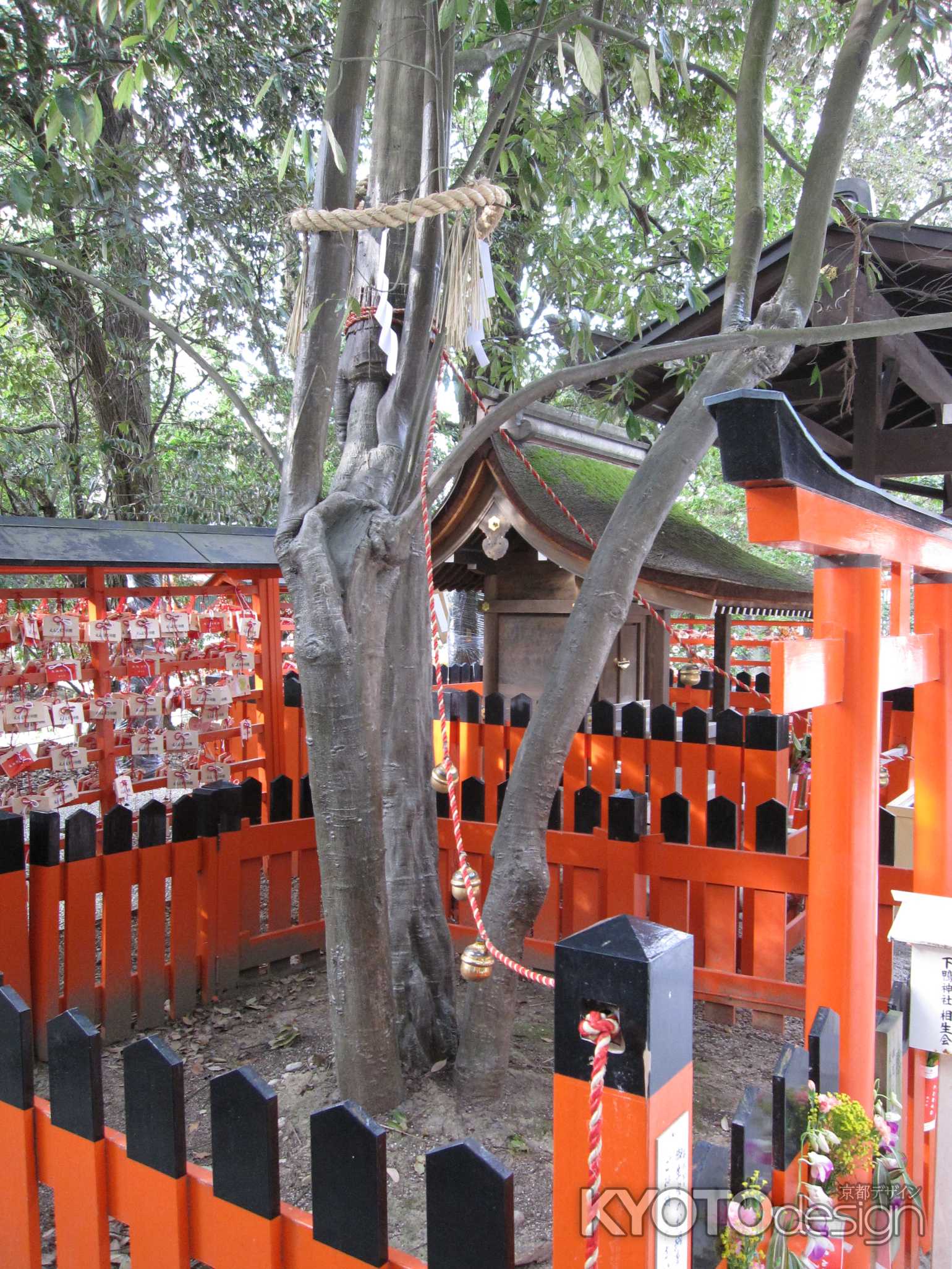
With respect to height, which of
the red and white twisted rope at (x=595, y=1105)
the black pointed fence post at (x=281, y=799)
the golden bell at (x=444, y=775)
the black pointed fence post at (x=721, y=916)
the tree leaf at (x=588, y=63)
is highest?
the tree leaf at (x=588, y=63)

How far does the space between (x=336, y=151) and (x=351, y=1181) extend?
6.99ft

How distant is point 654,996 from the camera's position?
3.40 feet

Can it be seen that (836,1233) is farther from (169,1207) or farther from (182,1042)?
(182,1042)

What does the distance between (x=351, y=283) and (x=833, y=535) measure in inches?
64.8

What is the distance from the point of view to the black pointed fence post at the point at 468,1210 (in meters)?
1.08

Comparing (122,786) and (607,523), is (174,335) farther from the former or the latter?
(122,786)

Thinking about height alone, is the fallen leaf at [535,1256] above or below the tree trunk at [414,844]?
below

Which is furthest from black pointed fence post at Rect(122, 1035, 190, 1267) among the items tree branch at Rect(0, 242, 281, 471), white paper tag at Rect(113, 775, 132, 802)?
white paper tag at Rect(113, 775, 132, 802)

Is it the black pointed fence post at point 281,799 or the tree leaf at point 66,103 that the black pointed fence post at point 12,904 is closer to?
the black pointed fence post at point 281,799

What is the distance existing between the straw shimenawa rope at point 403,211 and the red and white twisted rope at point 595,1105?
1.85 meters

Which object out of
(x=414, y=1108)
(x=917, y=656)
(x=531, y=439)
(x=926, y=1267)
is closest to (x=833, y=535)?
(x=917, y=656)

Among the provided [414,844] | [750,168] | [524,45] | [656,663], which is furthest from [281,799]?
[656,663]

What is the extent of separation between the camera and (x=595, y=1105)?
107 centimetres

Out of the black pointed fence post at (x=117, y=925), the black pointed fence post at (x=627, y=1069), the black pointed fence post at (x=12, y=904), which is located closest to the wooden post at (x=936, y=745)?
the black pointed fence post at (x=627, y=1069)
